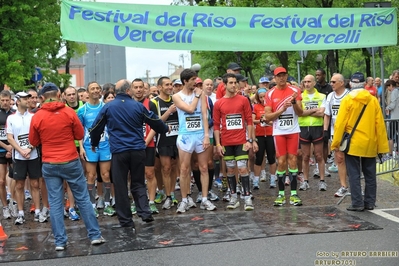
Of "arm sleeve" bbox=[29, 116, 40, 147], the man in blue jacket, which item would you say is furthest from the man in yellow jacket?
"arm sleeve" bbox=[29, 116, 40, 147]

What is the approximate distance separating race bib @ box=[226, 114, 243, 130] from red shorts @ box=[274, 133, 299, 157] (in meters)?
0.70

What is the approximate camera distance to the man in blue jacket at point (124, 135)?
8727 mm

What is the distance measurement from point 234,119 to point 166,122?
1.13 m

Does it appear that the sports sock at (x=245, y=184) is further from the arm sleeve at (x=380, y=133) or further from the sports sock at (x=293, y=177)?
the arm sleeve at (x=380, y=133)

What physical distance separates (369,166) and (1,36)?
88.5 ft

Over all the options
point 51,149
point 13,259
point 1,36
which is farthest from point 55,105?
point 1,36

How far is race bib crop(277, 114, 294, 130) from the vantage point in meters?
10.1

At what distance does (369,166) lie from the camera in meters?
9.42

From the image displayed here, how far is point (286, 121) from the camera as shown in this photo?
10133 mm

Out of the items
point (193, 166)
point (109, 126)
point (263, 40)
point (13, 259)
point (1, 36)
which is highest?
point (1, 36)

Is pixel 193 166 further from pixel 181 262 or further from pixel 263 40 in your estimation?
pixel 181 262

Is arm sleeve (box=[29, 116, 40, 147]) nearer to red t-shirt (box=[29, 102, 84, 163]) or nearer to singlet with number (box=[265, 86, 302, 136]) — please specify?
red t-shirt (box=[29, 102, 84, 163])

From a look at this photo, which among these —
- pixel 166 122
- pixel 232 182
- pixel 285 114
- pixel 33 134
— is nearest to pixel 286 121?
pixel 285 114

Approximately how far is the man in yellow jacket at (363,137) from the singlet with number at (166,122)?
2.60m
